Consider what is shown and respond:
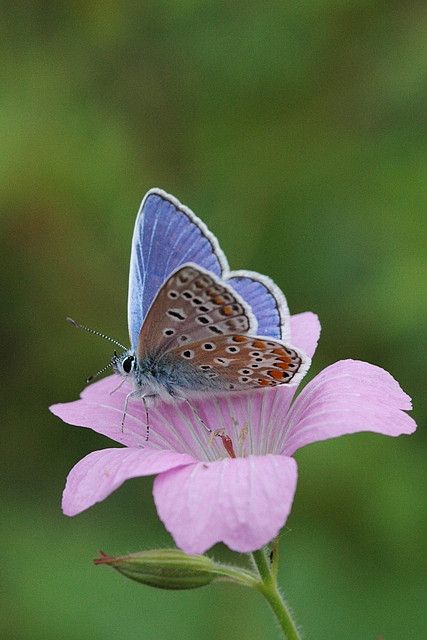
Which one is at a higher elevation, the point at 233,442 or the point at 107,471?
the point at 107,471

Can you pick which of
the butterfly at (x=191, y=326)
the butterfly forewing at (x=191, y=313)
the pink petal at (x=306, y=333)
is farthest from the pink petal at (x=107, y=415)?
the pink petal at (x=306, y=333)

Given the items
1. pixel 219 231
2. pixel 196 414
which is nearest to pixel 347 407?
pixel 196 414

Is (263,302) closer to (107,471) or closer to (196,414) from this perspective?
(196,414)

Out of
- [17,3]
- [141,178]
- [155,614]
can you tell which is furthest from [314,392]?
[17,3]

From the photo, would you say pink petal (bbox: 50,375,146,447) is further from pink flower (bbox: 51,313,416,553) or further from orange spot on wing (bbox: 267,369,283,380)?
orange spot on wing (bbox: 267,369,283,380)

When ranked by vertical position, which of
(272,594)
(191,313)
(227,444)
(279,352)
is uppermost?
(191,313)

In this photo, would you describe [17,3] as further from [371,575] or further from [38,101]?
[371,575]

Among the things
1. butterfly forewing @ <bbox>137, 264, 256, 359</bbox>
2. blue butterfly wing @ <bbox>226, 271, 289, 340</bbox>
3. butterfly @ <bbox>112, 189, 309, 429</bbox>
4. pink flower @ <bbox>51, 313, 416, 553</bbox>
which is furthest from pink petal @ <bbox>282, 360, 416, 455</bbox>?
butterfly forewing @ <bbox>137, 264, 256, 359</bbox>
